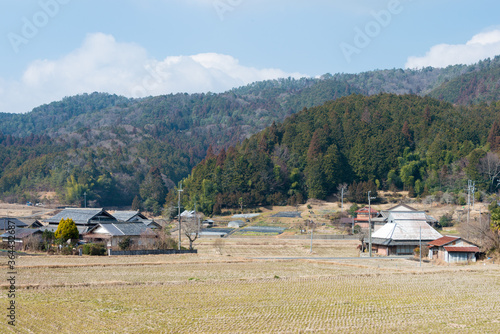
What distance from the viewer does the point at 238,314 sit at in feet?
61.3

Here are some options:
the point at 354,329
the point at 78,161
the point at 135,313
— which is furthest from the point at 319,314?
the point at 78,161

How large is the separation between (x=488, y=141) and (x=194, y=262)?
8145 cm

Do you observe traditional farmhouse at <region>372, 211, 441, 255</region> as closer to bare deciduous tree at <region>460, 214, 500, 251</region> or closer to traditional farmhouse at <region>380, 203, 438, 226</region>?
bare deciduous tree at <region>460, 214, 500, 251</region>

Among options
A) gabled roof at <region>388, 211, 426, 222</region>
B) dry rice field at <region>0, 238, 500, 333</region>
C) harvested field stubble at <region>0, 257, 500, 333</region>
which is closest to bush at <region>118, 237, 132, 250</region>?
dry rice field at <region>0, 238, 500, 333</region>

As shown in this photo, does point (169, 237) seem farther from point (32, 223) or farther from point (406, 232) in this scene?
point (406, 232)

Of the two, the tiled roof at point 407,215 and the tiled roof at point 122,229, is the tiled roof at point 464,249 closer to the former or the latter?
the tiled roof at point 407,215

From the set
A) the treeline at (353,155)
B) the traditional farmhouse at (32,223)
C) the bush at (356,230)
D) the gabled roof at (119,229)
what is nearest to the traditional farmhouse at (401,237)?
the bush at (356,230)

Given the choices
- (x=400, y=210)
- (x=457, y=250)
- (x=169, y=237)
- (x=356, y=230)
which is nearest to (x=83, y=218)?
(x=169, y=237)

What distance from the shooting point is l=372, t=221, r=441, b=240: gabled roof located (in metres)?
48.8

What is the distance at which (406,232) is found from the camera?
49.4 m

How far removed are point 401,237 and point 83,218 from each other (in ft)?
103

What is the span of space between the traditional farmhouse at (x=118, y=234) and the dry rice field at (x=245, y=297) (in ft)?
29.5

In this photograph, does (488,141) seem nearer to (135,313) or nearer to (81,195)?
(81,195)

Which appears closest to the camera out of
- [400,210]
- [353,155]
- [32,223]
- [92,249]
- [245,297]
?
[245,297]
